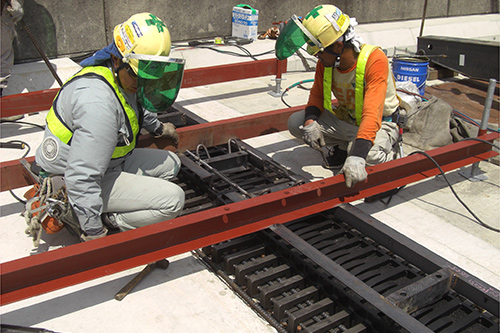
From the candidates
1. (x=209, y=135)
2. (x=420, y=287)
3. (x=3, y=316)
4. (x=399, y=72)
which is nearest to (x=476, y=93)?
(x=399, y=72)

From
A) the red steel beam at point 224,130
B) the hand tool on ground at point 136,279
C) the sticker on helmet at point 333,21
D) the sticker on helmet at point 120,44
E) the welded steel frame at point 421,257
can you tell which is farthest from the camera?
the red steel beam at point 224,130

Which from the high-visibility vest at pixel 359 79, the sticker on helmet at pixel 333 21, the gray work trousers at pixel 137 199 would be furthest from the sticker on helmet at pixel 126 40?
the high-visibility vest at pixel 359 79

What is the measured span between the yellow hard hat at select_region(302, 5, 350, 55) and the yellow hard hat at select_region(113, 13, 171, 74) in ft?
4.50

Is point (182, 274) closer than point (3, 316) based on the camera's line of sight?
No

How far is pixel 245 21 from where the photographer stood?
9.19 m

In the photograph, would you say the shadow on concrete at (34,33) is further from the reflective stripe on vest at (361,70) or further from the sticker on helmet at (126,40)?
the reflective stripe on vest at (361,70)

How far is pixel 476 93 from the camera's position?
759 centimetres

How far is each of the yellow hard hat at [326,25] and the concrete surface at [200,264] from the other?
146 centimetres

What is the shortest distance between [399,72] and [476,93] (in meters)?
1.83

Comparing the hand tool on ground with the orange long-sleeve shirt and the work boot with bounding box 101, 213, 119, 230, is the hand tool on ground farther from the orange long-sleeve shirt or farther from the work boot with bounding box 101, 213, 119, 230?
the orange long-sleeve shirt

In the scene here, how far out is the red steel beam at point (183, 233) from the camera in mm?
2561

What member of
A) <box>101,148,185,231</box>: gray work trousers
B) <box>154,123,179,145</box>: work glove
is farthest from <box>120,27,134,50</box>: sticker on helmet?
<box>154,123,179,145</box>: work glove

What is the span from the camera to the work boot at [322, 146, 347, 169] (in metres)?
4.95

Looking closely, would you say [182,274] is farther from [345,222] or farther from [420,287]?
[420,287]
